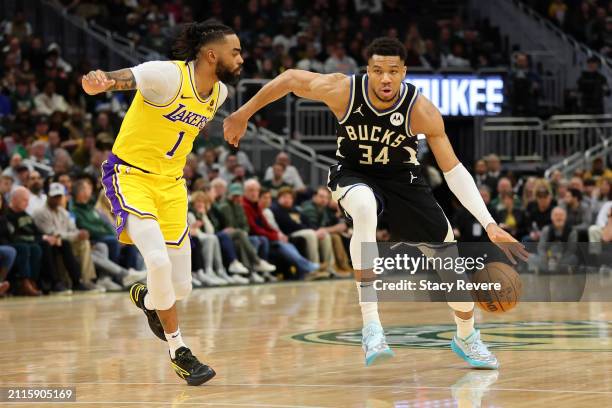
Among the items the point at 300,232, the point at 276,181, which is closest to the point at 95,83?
the point at 300,232

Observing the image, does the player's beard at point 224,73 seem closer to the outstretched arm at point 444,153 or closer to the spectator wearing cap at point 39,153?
the outstretched arm at point 444,153

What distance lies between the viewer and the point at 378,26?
84.8 ft

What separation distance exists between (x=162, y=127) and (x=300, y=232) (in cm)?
1068

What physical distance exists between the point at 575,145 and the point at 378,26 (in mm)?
5301

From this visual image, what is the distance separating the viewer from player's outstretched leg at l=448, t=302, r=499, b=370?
7.34 m

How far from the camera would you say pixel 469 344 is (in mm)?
7492

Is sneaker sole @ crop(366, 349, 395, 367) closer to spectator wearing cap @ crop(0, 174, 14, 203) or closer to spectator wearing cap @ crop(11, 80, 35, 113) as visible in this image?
spectator wearing cap @ crop(0, 174, 14, 203)

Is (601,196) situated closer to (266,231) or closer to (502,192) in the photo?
(502,192)

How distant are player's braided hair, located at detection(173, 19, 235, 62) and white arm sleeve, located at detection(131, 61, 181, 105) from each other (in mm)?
205

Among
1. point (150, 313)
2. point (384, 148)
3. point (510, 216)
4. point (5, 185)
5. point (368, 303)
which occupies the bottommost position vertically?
point (510, 216)

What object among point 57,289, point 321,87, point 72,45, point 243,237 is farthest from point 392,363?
point 72,45

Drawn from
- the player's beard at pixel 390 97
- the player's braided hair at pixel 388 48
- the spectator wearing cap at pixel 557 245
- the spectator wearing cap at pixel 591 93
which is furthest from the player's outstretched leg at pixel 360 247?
the spectator wearing cap at pixel 591 93

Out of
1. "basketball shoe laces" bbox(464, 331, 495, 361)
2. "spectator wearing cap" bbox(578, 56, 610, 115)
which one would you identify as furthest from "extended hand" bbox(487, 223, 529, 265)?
"spectator wearing cap" bbox(578, 56, 610, 115)

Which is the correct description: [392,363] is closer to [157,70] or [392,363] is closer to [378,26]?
[157,70]
